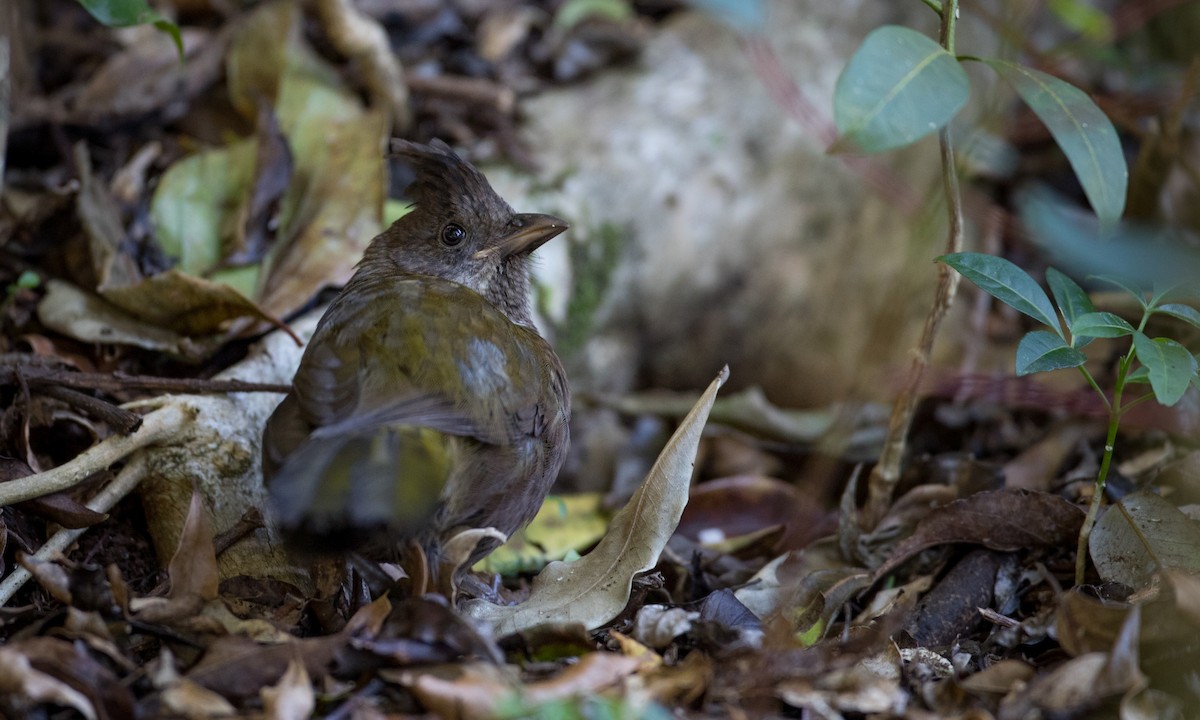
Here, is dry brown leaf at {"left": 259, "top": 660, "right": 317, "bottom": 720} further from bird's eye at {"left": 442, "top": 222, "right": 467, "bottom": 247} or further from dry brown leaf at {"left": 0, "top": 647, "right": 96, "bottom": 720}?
bird's eye at {"left": 442, "top": 222, "right": 467, "bottom": 247}

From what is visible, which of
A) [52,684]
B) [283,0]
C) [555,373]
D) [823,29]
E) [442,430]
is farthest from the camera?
[823,29]

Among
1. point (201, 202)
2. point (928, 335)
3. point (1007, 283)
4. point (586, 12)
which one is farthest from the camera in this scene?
point (586, 12)

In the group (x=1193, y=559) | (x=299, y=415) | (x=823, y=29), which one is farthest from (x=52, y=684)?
(x=823, y=29)

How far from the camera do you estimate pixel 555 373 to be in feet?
11.5

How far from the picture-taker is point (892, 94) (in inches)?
94.7

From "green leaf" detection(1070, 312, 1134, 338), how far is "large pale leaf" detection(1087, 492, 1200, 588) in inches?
26.2

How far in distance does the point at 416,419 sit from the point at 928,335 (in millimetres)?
1542

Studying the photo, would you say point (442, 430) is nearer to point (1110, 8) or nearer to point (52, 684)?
point (52, 684)

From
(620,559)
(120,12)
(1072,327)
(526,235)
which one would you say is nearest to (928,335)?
(1072,327)

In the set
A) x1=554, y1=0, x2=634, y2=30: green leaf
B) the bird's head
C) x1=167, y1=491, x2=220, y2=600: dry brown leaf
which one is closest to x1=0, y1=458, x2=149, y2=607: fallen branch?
x1=167, y1=491, x2=220, y2=600: dry brown leaf

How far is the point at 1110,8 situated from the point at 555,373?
475 cm

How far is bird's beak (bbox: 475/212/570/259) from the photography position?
12.6 feet

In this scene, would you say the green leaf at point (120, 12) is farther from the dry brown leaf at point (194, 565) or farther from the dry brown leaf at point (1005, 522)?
the dry brown leaf at point (1005, 522)

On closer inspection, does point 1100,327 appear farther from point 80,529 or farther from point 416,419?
point 80,529
